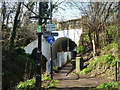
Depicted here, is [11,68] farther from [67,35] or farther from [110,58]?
[110,58]

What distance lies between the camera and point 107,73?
984cm

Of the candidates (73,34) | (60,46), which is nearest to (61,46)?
(60,46)

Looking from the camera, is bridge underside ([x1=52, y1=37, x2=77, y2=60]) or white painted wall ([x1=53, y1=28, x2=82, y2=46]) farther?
bridge underside ([x1=52, y1=37, x2=77, y2=60])

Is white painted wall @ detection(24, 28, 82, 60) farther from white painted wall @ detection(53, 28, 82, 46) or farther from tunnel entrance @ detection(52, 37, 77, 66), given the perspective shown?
tunnel entrance @ detection(52, 37, 77, 66)

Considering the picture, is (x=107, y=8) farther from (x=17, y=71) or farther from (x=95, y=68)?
(x=17, y=71)

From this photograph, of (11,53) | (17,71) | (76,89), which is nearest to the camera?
(76,89)

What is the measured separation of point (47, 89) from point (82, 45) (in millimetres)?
9717

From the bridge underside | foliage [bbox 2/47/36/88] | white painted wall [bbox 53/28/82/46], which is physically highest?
white painted wall [bbox 53/28/82/46]

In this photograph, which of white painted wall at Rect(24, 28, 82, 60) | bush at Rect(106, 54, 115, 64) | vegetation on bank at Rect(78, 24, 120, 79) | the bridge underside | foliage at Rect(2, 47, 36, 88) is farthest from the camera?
the bridge underside

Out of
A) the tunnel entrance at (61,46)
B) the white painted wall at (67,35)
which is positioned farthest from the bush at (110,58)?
the tunnel entrance at (61,46)

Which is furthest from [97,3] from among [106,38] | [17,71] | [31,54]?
[31,54]

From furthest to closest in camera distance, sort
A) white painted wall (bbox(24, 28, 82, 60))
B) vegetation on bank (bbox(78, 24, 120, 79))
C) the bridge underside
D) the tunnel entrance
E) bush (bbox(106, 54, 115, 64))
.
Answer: the bridge underside → the tunnel entrance → white painted wall (bbox(24, 28, 82, 60)) → bush (bbox(106, 54, 115, 64)) → vegetation on bank (bbox(78, 24, 120, 79))

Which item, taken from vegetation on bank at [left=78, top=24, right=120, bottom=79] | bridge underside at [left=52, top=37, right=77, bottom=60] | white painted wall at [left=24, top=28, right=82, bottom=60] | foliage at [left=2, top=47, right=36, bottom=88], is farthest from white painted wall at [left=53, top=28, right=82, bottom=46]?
foliage at [left=2, top=47, right=36, bottom=88]

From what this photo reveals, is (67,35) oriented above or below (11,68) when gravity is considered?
above
